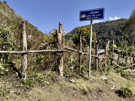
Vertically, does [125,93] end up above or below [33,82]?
below

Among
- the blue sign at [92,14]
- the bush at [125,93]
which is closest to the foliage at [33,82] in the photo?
the blue sign at [92,14]

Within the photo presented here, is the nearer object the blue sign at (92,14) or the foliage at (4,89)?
the foliage at (4,89)

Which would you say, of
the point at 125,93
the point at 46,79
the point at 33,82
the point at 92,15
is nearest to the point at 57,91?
the point at 46,79

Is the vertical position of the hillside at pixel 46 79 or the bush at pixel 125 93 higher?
the hillside at pixel 46 79

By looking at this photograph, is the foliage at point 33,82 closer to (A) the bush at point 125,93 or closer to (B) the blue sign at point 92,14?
(B) the blue sign at point 92,14

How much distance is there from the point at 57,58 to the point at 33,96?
5.19ft

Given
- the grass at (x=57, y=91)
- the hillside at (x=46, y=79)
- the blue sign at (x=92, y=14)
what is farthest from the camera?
the blue sign at (x=92, y=14)

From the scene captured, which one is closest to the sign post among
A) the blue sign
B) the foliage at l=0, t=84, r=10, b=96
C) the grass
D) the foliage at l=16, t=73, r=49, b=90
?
the blue sign

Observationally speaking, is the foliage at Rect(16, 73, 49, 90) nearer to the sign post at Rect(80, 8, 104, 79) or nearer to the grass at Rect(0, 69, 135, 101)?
the grass at Rect(0, 69, 135, 101)

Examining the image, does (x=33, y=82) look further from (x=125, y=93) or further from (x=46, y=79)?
(x=125, y=93)

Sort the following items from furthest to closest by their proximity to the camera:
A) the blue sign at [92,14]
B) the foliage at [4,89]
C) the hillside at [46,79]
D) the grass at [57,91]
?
the blue sign at [92,14] < the hillside at [46,79] < the grass at [57,91] < the foliage at [4,89]

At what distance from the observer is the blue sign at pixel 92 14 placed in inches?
155

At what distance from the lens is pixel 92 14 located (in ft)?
13.5

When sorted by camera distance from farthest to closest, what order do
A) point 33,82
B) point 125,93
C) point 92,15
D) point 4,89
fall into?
point 92,15, point 125,93, point 33,82, point 4,89
